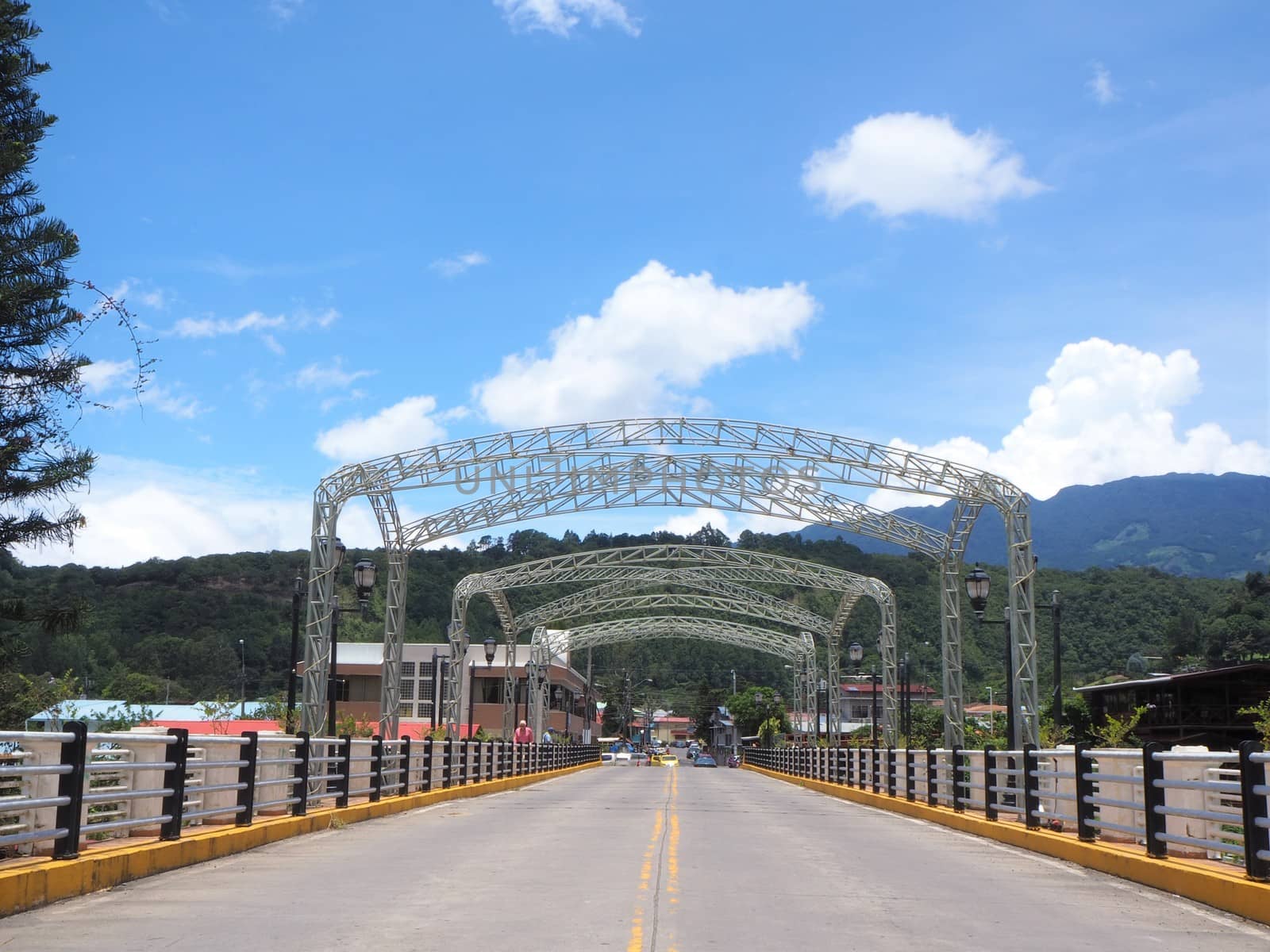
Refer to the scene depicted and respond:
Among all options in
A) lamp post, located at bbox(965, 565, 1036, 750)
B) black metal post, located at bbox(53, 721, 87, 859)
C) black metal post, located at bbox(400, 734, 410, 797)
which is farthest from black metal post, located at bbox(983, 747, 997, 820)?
black metal post, located at bbox(53, 721, 87, 859)

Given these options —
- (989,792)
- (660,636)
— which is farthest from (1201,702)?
(989,792)

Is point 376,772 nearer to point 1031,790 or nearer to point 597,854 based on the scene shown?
point 597,854

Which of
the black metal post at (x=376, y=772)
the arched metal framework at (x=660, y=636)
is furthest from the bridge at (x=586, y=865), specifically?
the arched metal framework at (x=660, y=636)

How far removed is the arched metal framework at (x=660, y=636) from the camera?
56.8 m

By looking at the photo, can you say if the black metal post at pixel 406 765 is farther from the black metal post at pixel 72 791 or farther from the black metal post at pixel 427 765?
the black metal post at pixel 72 791

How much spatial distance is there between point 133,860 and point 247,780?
292cm

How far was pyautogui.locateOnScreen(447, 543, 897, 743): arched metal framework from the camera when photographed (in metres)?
41.8

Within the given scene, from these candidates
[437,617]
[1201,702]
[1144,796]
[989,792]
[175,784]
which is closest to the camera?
[175,784]

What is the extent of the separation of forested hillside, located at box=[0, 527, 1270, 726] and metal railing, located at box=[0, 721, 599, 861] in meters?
65.1

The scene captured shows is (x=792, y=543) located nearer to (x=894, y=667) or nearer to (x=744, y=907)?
(x=894, y=667)

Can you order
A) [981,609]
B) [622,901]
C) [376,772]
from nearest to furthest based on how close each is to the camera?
[622,901] < [376,772] < [981,609]

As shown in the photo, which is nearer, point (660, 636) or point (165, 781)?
point (165, 781)

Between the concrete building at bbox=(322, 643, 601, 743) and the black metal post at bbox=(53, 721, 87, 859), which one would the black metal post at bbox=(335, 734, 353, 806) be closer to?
the black metal post at bbox=(53, 721, 87, 859)

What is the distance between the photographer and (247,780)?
503 inches
